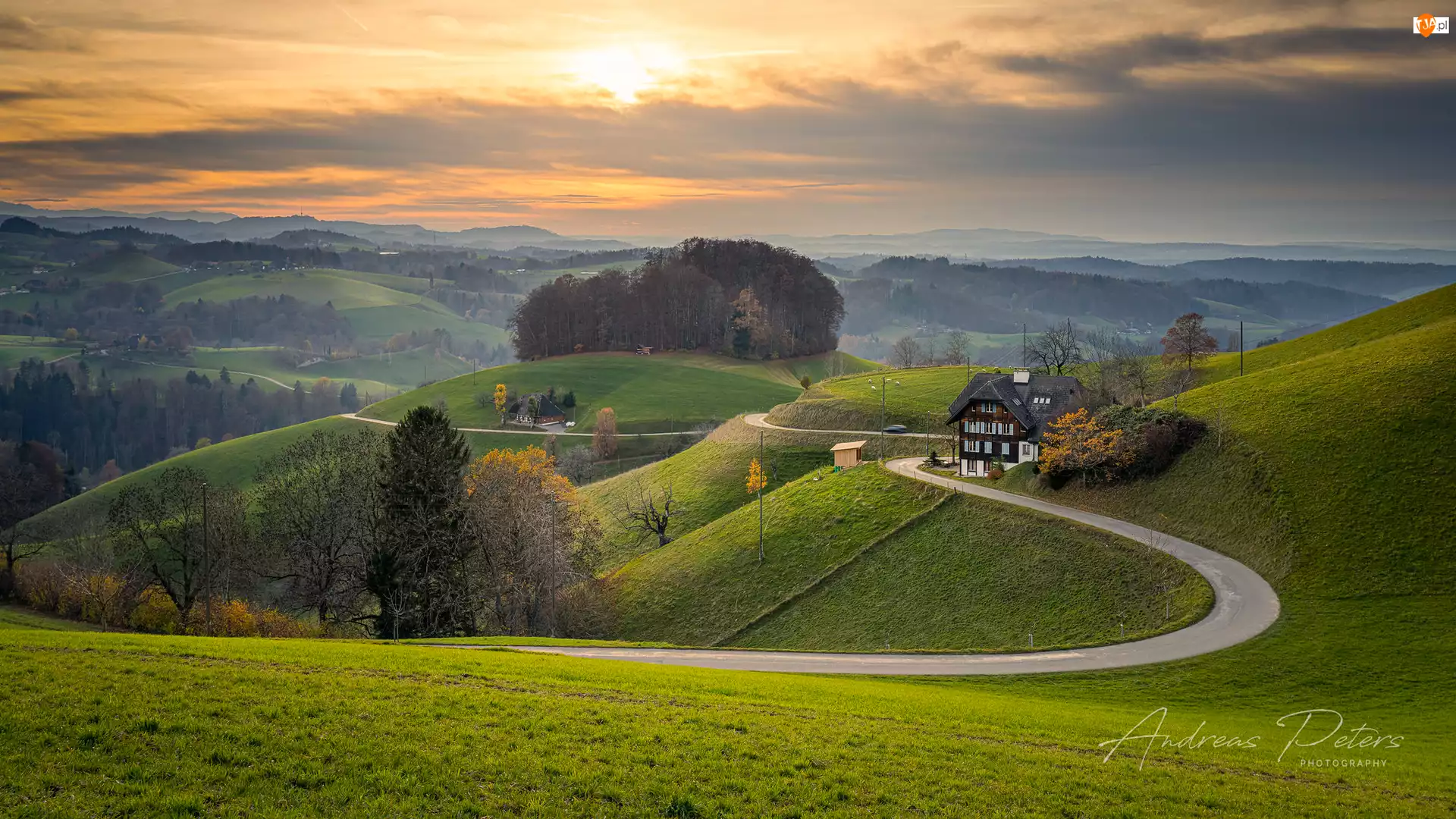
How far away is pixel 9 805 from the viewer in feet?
48.6

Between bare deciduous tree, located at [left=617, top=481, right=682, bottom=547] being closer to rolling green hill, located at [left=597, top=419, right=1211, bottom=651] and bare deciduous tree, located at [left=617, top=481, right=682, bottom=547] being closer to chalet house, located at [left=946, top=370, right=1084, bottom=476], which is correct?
rolling green hill, located at [left=597, top=419, right=1211, bottom=651]

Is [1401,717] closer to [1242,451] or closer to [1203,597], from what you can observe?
[1203,597]

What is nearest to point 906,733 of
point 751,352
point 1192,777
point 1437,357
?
point 1192,777

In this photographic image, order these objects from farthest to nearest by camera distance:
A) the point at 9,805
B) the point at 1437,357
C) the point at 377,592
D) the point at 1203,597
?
the point at 1437,357, the point at 377,592, the point at 1203,597, the point at 9,805

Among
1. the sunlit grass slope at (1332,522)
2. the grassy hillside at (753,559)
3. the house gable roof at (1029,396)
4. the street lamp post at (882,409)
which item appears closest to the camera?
the sunlit grass slope at (1332,522)

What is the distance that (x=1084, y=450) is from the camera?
220ft

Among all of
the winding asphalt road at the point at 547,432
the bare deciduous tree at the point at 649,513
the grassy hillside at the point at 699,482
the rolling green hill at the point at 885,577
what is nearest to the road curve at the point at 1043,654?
the rolling green hill at the point at 885,577

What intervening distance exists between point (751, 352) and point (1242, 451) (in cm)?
13689

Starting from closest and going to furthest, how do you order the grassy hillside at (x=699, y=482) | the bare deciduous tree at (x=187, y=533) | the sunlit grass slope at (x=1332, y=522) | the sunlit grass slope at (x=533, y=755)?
the sunlit grass slope at (x=533, y=755), the sunlit grass slope at (x=1332, y=522), the bare deciduous tree at (x=187, y=533), the grassy hillside at (x=699, y=482)

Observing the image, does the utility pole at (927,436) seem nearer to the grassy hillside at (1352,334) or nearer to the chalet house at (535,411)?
the grassy hillside at (1352,334)

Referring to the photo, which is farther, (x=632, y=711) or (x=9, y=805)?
(x=632, y=711)

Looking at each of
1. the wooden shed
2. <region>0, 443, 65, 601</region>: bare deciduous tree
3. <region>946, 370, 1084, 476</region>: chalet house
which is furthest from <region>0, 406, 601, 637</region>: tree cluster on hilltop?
<region>946, 370, 1084, 476</region>: chalet house

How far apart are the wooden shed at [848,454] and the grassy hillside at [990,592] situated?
69.6 feet

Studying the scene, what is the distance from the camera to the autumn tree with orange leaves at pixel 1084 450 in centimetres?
6568
